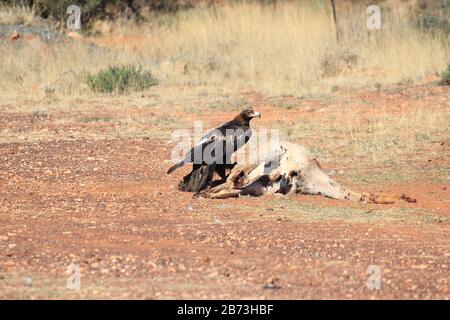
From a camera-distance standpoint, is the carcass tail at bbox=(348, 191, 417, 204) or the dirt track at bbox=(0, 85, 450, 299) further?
the carcass tail at bbox=(348, 191, 417, 204)

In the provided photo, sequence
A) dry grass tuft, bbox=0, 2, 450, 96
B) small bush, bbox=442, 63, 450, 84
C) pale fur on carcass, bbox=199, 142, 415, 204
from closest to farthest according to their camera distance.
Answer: pale fur on carcass, bbox=199, 142, 415, 204
small bush, bbox=442, 63, 450, 84
dry grass tuft, bbox=0, 2, 450, 96

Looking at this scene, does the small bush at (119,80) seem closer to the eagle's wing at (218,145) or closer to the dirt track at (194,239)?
the dirt track at (194,239)

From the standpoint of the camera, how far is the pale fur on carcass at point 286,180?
9359mm

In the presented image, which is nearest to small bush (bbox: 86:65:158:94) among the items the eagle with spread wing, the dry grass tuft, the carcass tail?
the dry grass tuft

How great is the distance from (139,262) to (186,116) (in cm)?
877

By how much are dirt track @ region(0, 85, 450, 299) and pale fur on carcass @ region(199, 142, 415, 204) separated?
11cm

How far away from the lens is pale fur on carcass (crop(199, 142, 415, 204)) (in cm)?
936

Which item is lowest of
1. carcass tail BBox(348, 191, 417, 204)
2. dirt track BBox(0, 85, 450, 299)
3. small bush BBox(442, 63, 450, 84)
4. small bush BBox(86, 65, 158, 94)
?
carcass tail BBox(348, 191, 417, 204)

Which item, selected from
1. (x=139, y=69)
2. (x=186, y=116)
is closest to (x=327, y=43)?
(x=139, y=69)

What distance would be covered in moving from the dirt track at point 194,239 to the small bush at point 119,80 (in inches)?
250

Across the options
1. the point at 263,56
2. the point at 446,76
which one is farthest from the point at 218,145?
the point at 263,56

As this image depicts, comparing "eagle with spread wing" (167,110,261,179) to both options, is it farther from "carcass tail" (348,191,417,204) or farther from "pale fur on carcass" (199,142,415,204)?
"carcass tail" (348,191,417,204)

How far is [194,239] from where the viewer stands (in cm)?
767
